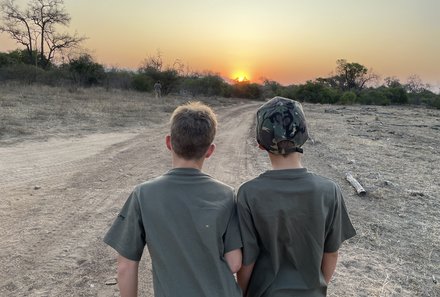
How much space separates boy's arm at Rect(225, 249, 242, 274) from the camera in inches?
71.6

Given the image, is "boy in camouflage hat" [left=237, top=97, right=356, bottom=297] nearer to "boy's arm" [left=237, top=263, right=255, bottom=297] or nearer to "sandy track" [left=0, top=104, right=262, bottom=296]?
"boy's arm" [left=237, top=263, right=255, bottom=297]

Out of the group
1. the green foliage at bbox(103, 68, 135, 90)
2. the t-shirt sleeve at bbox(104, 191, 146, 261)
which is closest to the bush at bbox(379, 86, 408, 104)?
the green foliage at bbox(103, 68, 135, 90)

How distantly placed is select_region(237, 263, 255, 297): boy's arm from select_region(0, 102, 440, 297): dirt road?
1.79 metres

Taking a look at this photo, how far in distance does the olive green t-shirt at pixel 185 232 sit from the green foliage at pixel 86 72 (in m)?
36.1

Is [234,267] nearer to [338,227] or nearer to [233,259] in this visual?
[233,259]

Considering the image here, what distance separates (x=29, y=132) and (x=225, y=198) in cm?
1087

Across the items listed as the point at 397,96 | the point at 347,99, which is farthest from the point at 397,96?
the point at 347,99

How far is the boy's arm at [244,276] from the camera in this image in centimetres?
190

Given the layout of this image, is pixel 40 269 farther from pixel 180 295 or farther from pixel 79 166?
pixel 79 166

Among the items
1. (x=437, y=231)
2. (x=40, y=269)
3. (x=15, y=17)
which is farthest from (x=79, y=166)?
(x=15, y=17)

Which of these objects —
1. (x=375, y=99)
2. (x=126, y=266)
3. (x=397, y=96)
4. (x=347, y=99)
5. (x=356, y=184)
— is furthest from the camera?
(x=397, y=96)

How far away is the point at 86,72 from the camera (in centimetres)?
3678

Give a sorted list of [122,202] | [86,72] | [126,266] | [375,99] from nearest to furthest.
Answer: [126,266] < [122,202] < [86,72] < [375,99]

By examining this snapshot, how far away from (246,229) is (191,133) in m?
0.49
